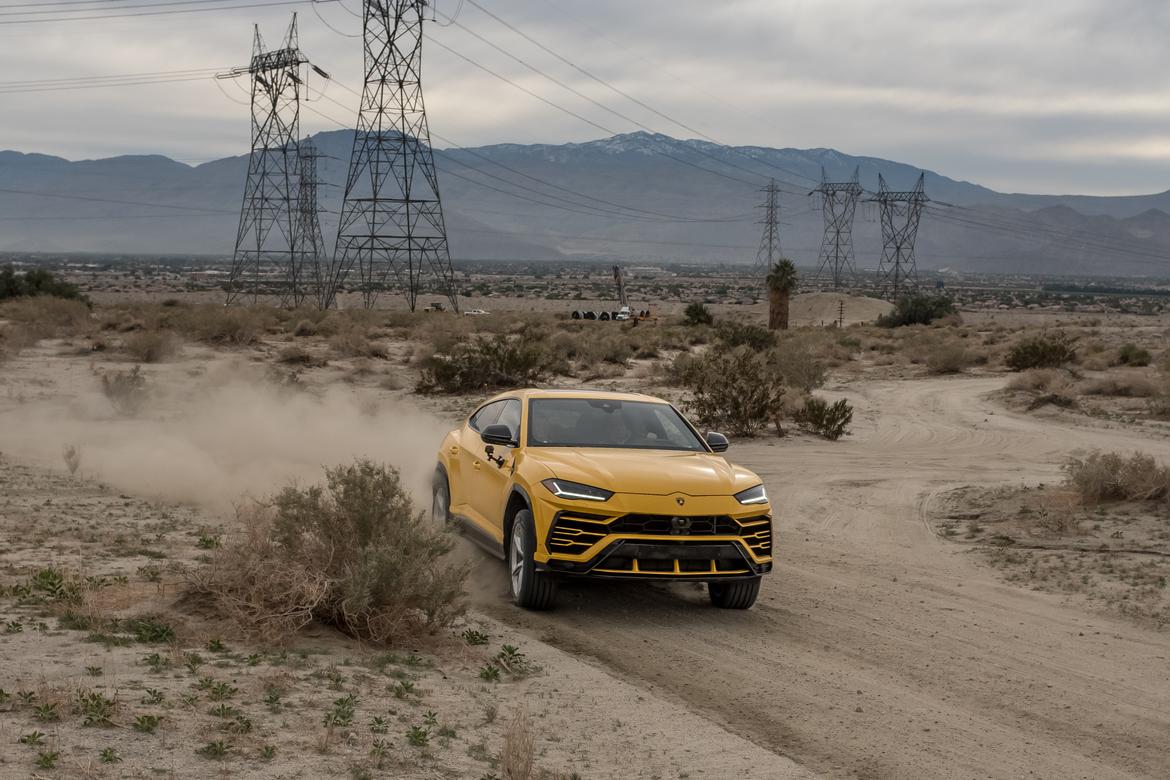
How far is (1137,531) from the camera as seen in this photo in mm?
12836

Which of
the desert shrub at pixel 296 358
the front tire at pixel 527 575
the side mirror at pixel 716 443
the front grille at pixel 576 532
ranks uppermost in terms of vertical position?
the side mirror at pixel 716 443

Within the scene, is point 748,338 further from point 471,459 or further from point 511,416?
point 511,416

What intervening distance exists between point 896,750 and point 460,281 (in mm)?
156695

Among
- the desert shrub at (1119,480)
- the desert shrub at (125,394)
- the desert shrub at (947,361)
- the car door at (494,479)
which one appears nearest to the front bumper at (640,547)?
the car door at (494,479)

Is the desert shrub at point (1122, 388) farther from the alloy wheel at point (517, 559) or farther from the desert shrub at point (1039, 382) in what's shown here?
the alloy wheel at point (517, 559)

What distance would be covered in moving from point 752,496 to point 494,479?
7.33 ft

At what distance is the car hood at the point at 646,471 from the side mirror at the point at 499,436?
0.72 feet

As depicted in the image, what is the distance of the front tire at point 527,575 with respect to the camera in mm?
9344

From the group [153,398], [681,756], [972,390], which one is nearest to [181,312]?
[153,398]

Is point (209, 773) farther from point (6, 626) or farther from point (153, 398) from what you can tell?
point (153, 398)

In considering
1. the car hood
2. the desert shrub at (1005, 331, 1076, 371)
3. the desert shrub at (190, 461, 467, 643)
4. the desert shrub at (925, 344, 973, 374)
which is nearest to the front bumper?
the car hood

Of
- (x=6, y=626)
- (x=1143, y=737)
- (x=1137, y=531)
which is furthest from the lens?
(x=1137, y=531)

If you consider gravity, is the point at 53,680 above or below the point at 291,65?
below

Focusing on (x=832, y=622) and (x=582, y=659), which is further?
(x=832, y=622)
